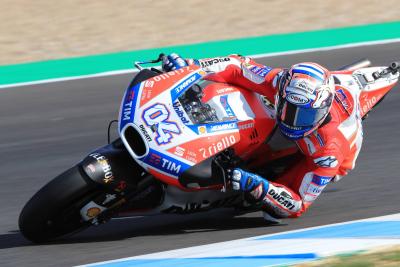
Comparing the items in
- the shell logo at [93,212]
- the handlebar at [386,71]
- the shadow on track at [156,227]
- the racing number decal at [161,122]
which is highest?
the racing number decal at [161,122]

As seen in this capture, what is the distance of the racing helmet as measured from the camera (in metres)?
6.03

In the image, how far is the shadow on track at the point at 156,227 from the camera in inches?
255

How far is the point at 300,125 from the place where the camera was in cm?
610

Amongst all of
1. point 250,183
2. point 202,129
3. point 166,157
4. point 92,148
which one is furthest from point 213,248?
point 92,148

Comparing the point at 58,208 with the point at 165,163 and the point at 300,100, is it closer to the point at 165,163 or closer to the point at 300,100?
the point at 165,163

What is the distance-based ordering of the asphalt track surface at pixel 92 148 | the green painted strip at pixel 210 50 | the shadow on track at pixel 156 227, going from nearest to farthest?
the asphalt track surface at pixel 92 148
the shadow on track at pixel 156 227
the green painted strip at pixel 210 50

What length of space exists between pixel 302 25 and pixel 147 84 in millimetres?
8839

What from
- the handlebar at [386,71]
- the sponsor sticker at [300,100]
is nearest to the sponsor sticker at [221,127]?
the sponsor sticker at [300,100]

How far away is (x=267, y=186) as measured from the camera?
20.5ft

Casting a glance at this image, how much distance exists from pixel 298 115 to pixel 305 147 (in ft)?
1.26

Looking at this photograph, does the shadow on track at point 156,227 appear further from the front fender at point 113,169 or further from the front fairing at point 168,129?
the front fairing at point 168,129

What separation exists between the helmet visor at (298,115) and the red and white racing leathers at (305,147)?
232 mm

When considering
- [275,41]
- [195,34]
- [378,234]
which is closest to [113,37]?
[195,34]

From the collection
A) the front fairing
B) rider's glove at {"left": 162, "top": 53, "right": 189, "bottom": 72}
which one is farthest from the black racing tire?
rider's glove at {"left": 162, "top": 53, "right": 189, "bottom": 72}
